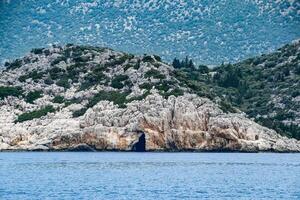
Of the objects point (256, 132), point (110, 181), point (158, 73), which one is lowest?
point (110, 181)

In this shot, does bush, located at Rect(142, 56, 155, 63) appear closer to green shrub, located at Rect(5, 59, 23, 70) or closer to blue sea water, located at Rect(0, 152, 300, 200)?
green shrub, located at Rect(5, 59, 23, 70)

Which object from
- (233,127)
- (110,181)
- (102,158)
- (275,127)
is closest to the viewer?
(110,181)

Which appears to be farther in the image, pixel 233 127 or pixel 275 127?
pixel 275 127

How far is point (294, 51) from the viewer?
650ft

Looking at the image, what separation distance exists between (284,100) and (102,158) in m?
61.8

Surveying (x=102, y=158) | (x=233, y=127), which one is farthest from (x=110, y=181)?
(x=233, y=127)

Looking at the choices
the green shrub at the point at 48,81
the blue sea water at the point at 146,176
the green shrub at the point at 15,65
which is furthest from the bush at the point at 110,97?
the green shrub at the point at 15,65

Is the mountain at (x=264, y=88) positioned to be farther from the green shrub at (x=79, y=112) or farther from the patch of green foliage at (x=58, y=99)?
the patch of green foliage at (x=58, y=99)

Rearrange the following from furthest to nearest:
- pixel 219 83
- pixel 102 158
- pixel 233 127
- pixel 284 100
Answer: pixel 219 83, pixel 284 100, pixel 233 127, pixel 102 158

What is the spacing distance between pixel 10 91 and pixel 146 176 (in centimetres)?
6503

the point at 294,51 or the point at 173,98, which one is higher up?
the point at 294,51

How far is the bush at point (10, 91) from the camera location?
146 meters

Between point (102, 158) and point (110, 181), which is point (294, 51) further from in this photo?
point (110, 181)

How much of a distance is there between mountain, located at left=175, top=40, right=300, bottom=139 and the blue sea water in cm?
3074
